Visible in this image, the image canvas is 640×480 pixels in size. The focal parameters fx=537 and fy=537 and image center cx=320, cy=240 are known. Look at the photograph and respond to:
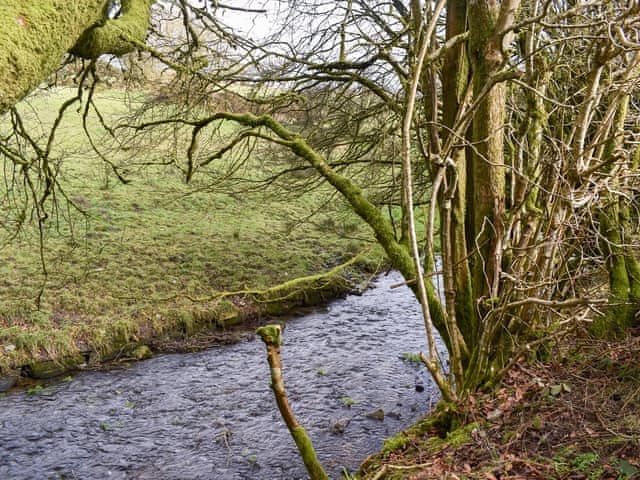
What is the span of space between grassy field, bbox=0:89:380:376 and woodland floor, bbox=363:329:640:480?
2.83 metres

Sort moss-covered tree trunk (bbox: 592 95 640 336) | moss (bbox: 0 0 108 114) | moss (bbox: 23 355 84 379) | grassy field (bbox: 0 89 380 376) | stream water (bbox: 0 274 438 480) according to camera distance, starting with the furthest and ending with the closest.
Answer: grassy field (bbox: 0 89 380 376) < moss (bbox: 23 355 84 379) < stream water (bbox: 0 274 438 480) < moss-covered tree trunk (bbox: 592 95 640 336) < moss (bbox: 0 0 108 114)

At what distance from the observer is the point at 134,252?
11.7m

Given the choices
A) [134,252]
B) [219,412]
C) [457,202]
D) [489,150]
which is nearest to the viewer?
[457,202]

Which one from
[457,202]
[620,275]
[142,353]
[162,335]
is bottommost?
[142,353]

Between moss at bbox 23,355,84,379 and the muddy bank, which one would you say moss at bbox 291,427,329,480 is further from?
moss at bbox 23,355,84,379

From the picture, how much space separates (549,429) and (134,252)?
10.0 meters

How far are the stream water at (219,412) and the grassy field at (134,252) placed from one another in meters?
1.10

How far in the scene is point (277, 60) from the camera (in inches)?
277

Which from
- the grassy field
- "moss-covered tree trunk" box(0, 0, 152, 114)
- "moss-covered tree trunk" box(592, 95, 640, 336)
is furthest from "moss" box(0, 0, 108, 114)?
"moss-covered tree trunk" box(592, 95, 640, 336)

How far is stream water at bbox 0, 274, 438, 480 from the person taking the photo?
5.74 meters

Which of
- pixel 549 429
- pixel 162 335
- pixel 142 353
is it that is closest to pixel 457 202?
pixel 549 429

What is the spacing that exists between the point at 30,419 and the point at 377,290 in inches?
286

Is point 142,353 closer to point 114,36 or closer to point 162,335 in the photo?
point 162,335

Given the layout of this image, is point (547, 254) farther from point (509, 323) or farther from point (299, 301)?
point (299, 301)
